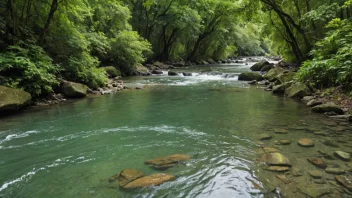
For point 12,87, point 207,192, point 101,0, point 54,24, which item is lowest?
point 207,192

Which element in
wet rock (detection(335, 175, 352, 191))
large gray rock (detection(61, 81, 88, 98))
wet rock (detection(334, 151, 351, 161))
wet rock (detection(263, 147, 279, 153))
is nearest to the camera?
wet rock (detection(335, 175, 352, 191))

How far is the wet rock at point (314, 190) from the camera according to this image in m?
3.50

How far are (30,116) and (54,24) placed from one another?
6039 millimetres

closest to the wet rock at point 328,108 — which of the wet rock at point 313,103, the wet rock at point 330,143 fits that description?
the wet rock at point 313,103

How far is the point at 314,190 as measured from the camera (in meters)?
3.60

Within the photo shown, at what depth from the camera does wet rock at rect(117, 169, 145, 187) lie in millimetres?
3962

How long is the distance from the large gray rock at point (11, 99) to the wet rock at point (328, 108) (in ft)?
31.1

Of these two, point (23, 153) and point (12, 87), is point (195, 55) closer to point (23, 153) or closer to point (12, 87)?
point (12, 87)

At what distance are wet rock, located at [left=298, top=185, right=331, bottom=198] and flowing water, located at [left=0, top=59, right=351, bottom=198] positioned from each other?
163 millimetres

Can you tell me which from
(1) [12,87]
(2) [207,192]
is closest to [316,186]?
(2) [207,192]

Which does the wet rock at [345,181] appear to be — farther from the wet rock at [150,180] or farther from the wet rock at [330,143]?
the wet rock at [150,180]

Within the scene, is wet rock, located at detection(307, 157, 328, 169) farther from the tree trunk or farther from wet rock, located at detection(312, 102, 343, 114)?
the tree trunk

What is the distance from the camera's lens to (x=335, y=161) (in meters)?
4.51

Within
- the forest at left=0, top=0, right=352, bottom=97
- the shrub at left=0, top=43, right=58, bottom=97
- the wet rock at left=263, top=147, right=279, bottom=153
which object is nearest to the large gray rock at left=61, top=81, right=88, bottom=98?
the forest at left=0, top=0, right=352, bottom=97
